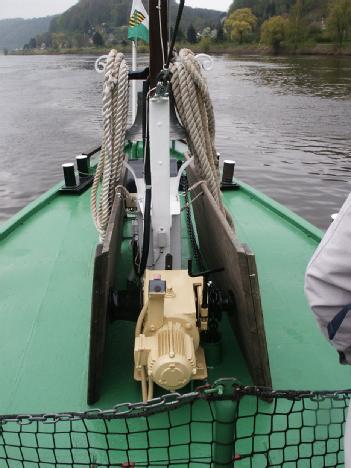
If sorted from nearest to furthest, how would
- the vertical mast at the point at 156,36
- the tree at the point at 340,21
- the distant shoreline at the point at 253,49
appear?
the vertical mast at the point at 156,36 → the distant shoreline at the point at 253,49 → the tree at the point at 340,21

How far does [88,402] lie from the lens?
287 cm

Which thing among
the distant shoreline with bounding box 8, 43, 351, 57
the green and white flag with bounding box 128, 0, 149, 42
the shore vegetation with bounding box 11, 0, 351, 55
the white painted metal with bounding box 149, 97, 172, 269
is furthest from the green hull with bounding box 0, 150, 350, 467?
the distant shoreline with bounding box 8, 43, 351, 57

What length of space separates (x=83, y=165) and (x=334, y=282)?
689 cm

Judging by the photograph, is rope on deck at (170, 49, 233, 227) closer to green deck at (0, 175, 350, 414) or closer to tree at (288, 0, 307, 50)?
green deck at (0, 175, 350, 414)

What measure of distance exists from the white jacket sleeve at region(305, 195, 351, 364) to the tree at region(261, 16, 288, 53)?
236 ft

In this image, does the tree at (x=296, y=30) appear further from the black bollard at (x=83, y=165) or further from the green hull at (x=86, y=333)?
the green hull at (x=86, y=333)

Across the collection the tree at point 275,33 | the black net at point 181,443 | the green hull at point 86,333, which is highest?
the tree at point 275,33

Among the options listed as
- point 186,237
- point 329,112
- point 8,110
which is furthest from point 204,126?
point 8,110

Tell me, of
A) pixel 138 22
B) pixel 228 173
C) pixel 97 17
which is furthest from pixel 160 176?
pixel 97 17

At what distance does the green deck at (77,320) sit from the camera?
10.1ft

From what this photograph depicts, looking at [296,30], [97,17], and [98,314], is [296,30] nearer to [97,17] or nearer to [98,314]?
[98,314]

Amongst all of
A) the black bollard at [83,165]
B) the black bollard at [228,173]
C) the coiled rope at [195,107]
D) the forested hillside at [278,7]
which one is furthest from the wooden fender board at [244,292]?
the forested hillside at [278,7]

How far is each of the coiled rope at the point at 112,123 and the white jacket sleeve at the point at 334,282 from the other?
2.29 metres

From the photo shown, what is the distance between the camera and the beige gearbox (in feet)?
8.27
